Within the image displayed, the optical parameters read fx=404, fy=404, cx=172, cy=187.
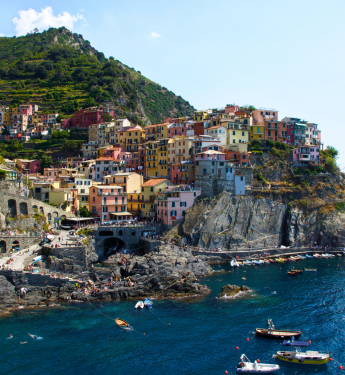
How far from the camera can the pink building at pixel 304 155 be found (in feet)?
298

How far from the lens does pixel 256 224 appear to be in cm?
7581

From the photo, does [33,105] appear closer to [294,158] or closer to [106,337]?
[294,158]

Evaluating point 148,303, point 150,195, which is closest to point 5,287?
point 148,303

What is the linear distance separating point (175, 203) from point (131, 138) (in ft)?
104

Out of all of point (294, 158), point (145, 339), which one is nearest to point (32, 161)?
point (294, 158)

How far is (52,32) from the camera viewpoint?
196875 millimetres

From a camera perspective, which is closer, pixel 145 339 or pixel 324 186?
pixel 145 339

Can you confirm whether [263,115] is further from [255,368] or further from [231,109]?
[255,368]

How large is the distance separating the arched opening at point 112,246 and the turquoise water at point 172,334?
22.7m

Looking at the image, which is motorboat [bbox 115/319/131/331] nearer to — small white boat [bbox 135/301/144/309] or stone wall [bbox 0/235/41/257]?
small white boat [bbox 135/301/144/309]

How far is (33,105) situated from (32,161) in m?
39.6

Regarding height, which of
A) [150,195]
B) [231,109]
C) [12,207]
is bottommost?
[12,207]

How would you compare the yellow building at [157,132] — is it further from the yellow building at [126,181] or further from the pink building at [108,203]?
the pink building at [108,203]

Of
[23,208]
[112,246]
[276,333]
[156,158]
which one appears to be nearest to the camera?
[276,333]
